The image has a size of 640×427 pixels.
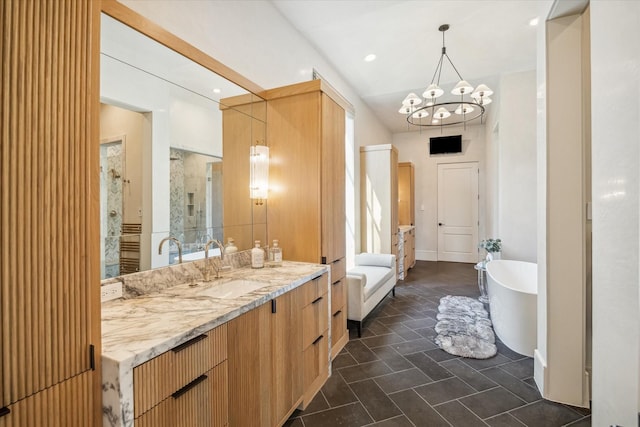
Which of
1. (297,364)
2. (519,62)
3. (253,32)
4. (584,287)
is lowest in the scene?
(297,364)

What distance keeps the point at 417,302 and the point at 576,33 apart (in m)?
3.32

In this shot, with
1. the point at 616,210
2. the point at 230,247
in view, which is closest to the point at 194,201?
the point at 230,247

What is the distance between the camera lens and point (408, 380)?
7.50ft

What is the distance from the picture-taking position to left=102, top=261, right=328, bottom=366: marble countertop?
968 millimetres

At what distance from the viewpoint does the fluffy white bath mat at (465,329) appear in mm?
2722

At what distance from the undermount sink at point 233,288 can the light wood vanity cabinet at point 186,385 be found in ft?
1.64

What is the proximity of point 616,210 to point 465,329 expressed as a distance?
8.43 feet

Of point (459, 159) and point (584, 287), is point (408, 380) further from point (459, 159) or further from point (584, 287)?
point (459, 159)

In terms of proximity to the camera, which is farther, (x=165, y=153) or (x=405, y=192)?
(x=405, y=192)

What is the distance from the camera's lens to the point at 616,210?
100 cm

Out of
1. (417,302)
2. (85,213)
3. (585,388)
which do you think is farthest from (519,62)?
(85,213)

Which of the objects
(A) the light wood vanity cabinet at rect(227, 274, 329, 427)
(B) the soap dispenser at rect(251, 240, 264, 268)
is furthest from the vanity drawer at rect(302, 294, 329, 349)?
(B) the soap dispenser at rect(251, 240, 264, 268)

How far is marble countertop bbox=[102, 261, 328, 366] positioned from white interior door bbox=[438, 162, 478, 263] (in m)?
6.18

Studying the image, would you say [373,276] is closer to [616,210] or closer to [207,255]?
[207,255]
